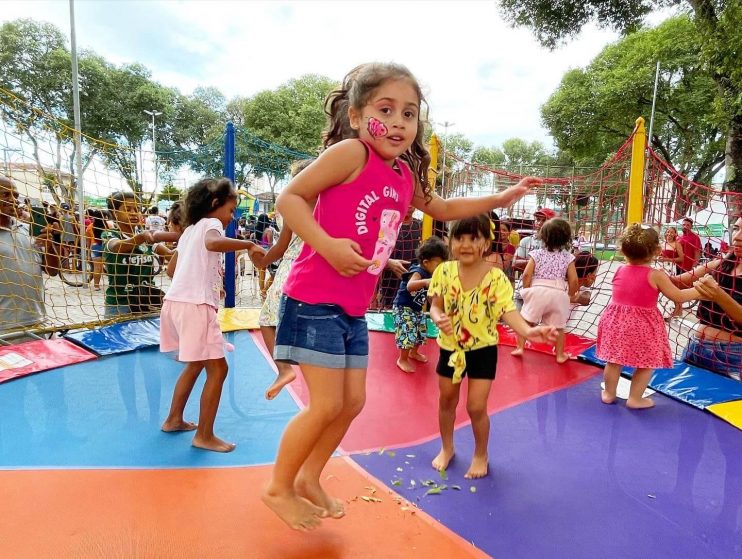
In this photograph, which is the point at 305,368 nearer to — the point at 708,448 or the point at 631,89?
the point at 708,448

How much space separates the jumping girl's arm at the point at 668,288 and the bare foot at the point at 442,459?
1.69 meters

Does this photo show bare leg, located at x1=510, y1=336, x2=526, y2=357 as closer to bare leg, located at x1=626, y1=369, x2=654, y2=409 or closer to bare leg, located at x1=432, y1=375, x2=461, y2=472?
bare leg, located at x1=626, y1=369, x2=654, y2=409

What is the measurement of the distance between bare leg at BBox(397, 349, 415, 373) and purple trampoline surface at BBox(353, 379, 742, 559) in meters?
0.96

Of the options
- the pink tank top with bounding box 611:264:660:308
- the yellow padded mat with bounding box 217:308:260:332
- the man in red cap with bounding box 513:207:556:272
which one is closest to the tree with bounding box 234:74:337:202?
the man in red cap with bounding box 513:207:556:272

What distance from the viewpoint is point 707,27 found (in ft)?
26.9

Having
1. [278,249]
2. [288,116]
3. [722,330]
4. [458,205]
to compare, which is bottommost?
[722,330]

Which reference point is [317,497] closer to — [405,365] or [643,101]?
[405,365]

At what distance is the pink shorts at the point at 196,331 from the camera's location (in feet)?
8.18

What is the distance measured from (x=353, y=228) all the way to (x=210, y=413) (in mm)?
1363

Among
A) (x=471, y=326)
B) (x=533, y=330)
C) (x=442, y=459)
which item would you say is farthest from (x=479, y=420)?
(x=533, y=330)

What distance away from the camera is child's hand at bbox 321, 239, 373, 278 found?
4.94 feet

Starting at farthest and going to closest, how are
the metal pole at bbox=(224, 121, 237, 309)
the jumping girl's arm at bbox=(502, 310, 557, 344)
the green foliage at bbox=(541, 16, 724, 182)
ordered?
the green foliage at bbox=(541, 16, 724, 182)
the metal pole at bbox=(224, 121, 237, 309)
the jumping girl's arm at bbox=(502, 310, 557, 344)

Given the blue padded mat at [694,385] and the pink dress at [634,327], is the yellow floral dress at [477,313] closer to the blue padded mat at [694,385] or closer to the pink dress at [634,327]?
the pink dress at [634,327]

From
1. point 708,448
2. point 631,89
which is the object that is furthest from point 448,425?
point 631,89
